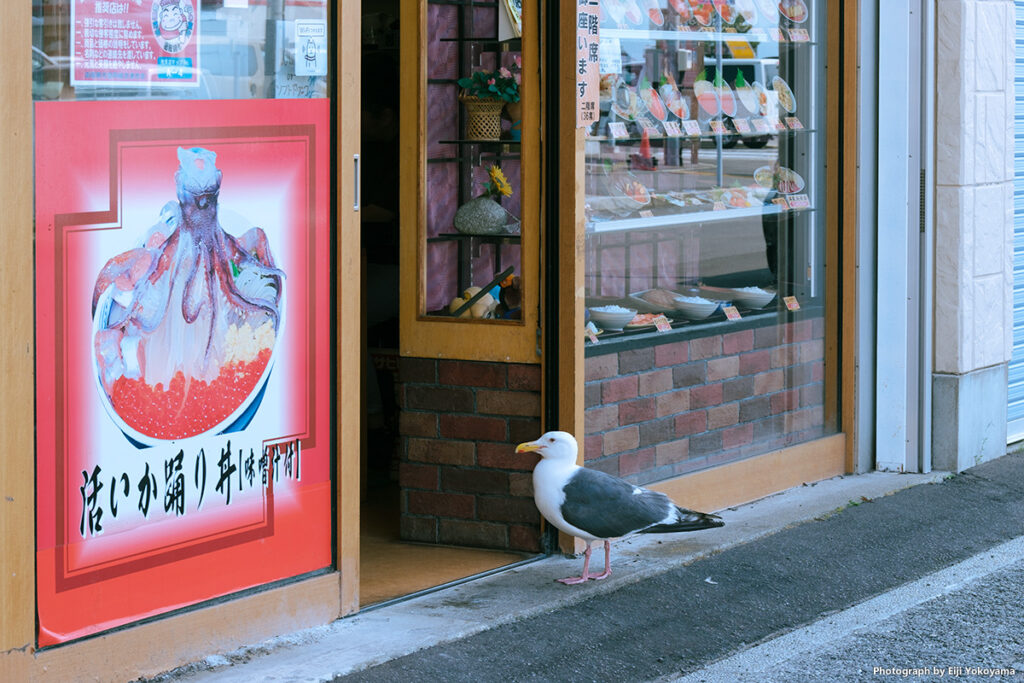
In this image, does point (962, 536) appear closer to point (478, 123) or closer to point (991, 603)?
point (991, 603)

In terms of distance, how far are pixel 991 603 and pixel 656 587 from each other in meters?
1.22

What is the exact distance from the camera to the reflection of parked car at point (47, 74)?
3797 mm

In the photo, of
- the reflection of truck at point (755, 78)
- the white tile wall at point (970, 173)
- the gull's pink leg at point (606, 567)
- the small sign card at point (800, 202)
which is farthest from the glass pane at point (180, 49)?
the white tile wall at point (970, 173)

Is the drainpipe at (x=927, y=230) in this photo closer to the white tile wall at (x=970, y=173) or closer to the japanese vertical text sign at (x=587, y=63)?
the white tile wall at (x=970, y=173)

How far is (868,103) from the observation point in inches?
283

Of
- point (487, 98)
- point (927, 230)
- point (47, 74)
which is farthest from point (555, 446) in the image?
point (927, 230)

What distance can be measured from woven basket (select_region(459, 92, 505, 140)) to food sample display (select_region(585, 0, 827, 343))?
459 millimetres

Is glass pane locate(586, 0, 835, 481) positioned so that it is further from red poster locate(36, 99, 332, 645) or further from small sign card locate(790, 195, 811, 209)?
red poster locate(36, 99, 332, 645)

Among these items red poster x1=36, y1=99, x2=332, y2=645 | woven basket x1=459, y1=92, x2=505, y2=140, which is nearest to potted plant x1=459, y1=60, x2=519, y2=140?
woven basket x1=459, y1=92, x2=505, y2=140

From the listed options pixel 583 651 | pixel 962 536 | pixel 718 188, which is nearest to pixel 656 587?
pixel 583 651

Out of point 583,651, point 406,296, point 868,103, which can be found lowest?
point 583,651

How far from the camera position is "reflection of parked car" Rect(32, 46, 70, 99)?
380cm

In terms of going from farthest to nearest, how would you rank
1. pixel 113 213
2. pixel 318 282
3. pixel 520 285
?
pixel 520 285 < pixel 318 282 < pixel 113 213

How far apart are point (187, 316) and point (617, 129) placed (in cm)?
251
